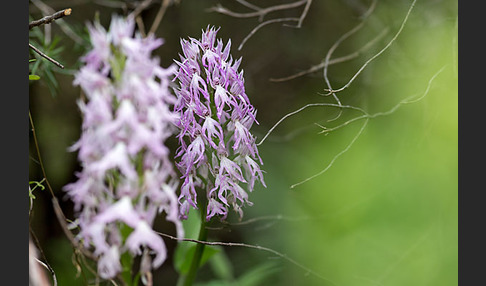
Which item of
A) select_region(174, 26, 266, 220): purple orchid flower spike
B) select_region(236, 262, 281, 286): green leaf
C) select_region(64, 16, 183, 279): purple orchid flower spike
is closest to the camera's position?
select_region(64, 16, 183, 279): purple orchid flower spike

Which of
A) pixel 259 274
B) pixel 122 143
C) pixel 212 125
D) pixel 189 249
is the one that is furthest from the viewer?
pixel 259 274

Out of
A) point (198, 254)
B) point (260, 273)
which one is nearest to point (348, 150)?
point (260, 273)

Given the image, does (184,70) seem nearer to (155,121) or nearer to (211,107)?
(211,107)

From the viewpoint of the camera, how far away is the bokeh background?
828 mm

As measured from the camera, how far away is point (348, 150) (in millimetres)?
872

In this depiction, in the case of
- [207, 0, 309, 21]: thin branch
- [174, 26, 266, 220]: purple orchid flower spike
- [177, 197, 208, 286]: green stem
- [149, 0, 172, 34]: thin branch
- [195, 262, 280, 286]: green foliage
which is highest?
[207, 0, 309, 21]: thin branch

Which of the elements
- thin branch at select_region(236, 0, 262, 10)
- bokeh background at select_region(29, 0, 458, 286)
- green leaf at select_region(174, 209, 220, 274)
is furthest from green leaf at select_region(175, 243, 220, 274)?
thin branch at select_region(236, 0, 262, 10)

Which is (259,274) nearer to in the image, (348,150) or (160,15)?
(348,150)

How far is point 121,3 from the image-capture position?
2.97 feet

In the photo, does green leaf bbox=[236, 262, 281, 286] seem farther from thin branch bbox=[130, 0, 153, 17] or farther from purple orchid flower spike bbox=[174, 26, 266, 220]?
thin branch bbox=[130, 0, 153, 17]

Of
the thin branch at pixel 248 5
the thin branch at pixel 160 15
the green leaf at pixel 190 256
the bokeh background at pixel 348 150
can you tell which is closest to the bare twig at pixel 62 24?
Answer: the bokeh background at pixel 348 150

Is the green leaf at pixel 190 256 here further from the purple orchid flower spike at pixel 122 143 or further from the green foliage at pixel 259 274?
the purple orchid flower spike at pixel 122 143

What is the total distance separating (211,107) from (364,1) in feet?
1.50

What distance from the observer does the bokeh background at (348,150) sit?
2.72 feet
